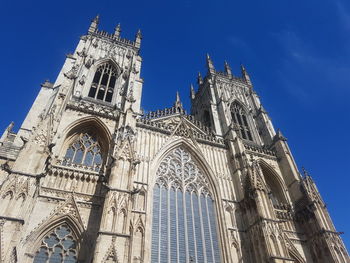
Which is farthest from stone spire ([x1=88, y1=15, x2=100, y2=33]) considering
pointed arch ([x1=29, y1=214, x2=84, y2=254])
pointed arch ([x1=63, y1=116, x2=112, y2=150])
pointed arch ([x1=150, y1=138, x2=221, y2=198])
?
pointed arch ([x1=29, y1=214, x2=84, y2=254])

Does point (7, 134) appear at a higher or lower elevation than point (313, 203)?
higher

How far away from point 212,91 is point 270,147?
896cm

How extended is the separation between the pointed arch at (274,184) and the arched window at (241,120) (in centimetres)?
422

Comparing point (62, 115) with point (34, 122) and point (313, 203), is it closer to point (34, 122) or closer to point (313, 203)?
point (34, 122)

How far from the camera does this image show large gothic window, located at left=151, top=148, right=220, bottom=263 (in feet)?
44.2

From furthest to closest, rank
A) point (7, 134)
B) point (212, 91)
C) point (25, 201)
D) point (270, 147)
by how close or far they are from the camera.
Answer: point (212, 91), point (270, 147), point (7, 134), point (25, 201)

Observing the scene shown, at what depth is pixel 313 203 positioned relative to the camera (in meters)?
17.0

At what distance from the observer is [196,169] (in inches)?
712

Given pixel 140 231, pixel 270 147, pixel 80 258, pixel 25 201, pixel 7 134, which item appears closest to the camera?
pixel 25 201

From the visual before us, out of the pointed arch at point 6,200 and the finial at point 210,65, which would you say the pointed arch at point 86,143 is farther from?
the finial at point 210,65

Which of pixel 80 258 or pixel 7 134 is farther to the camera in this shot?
pixel 7 134

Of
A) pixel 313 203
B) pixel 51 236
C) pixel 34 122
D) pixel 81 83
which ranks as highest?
pixel 81 83

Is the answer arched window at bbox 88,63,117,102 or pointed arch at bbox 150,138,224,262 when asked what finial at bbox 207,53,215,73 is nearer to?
arched window at bbox 88,63,117,102

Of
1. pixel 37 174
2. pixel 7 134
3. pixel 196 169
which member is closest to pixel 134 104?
→ pixel 196 169
